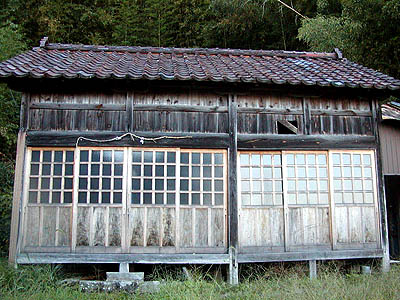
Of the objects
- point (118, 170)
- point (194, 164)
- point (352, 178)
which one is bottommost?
point (352, 178)

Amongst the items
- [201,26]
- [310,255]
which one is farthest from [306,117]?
[201,26]

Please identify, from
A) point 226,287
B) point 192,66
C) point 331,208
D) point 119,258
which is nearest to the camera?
point 226,287

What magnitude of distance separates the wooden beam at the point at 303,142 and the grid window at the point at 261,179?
9.9 inches

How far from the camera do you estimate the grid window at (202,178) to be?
800 centimetres

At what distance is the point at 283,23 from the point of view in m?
18.6

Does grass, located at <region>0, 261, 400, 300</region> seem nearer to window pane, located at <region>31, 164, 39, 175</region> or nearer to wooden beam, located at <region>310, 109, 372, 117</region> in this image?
window pane, located at <region>31, 164, 39, 175</region>

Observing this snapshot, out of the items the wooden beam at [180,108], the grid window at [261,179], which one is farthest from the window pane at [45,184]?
the grid window at [261,179]

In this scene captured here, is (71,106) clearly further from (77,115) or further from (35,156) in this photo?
(35,156)

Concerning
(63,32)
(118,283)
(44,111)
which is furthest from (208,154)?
(63,32)

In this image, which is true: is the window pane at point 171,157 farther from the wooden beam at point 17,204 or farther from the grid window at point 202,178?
the wooden beam at point 17,204

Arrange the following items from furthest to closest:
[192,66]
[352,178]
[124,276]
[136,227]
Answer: [192,66]
[352,178]
[136,227]
[124,276]

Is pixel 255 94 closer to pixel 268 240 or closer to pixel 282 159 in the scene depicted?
pixel 282 159

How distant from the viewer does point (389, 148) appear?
887 centimetres

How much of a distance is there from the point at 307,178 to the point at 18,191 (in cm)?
643
